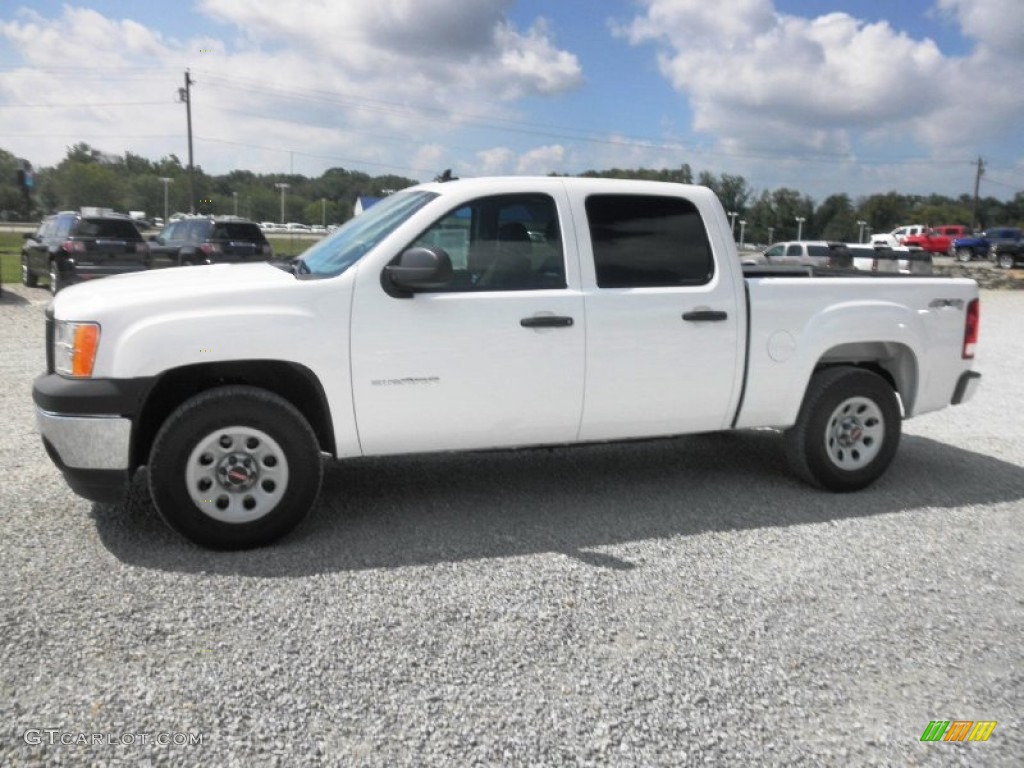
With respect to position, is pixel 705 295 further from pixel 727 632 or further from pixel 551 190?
pixel 727 632

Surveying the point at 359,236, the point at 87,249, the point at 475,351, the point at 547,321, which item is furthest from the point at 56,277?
the point at 547,321

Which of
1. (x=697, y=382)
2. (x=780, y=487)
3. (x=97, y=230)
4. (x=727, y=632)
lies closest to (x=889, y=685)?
(x=727, y=632)

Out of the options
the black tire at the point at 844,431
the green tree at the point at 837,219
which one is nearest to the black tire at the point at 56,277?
the black tire at the point at 844,431

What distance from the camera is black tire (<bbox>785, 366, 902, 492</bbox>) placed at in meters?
5.36

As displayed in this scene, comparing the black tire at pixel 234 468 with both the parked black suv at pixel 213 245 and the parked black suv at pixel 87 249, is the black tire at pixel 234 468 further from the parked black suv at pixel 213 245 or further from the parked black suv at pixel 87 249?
the parked black suv at pixel 213 245

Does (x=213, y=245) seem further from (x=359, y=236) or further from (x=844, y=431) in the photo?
(x=844, y=431)

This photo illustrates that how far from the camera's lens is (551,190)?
15.8 ft

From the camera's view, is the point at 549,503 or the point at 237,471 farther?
the point at 549,503

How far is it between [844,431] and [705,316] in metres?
1.34

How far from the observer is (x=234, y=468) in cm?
420

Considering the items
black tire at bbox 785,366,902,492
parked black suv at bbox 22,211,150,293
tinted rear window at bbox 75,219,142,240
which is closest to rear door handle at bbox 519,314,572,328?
black tire at bbox 785,366,902,492

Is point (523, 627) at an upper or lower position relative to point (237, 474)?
lower

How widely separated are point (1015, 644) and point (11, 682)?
156 inches

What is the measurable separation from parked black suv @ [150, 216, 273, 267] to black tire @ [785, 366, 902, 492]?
16189 mm
